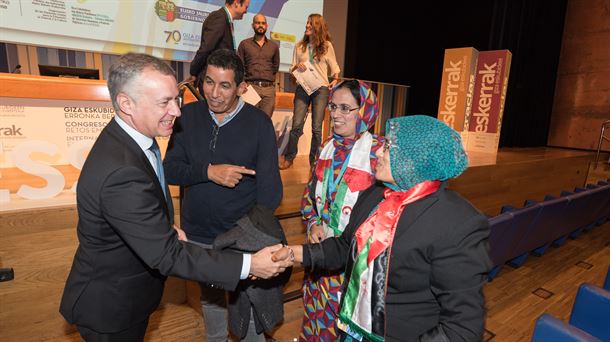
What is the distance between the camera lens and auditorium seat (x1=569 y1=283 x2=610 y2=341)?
4.98 feet

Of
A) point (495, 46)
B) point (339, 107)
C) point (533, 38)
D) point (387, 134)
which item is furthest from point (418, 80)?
point (387, 134)

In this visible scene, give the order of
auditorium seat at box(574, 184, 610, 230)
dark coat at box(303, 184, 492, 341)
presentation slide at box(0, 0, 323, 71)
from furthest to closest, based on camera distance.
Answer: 1. auditorium seat at box(574, 184, 610, 230)
2. presentation slide at box(0, 0, 323, 71)
3. dark coat at box(303, 184, 492, 341)

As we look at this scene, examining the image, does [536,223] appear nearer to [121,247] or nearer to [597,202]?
[597,202]

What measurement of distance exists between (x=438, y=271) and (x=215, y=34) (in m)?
2.15

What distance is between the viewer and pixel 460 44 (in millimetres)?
7949

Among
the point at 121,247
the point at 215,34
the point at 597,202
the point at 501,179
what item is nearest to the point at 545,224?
the point at 597,202

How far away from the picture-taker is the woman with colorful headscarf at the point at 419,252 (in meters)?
0.87

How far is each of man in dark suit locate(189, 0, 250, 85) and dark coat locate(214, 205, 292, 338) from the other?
4.12ft

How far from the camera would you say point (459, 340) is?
862mm

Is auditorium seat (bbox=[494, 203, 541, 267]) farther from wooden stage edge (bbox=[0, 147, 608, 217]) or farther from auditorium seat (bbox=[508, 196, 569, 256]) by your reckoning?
wooden stage edge (bbox=[0, 147, 608, 217])

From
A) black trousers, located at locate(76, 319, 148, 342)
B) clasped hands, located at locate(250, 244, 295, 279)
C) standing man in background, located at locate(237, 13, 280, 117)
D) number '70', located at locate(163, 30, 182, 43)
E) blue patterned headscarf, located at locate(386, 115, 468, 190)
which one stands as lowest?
black trousers, located at locate(76, 319, 148, 342)

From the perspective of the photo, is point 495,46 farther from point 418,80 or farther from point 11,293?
point 11,293

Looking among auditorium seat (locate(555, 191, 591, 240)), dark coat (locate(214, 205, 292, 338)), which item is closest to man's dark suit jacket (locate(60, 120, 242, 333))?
dark coat (locate(214, 205, 292, 338))

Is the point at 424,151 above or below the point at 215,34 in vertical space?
below
